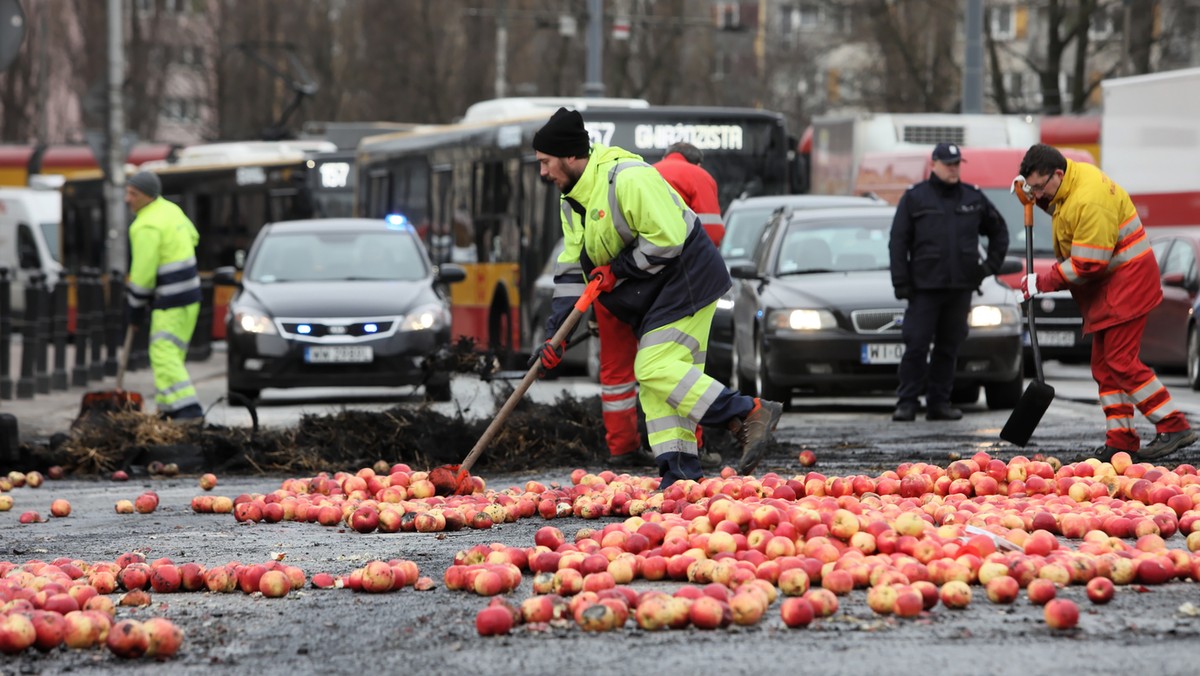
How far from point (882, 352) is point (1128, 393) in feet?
13.8

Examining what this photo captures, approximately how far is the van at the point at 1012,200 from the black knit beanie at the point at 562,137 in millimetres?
10337

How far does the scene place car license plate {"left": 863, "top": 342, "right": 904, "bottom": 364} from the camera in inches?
584

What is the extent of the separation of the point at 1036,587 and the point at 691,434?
3445 millimetres

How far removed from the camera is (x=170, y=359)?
1444 cm

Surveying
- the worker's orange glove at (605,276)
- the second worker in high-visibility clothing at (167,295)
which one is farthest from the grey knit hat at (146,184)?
the worker's orange glove at (605,276)

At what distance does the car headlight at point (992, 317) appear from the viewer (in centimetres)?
1503

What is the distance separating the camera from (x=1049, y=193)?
422 inches

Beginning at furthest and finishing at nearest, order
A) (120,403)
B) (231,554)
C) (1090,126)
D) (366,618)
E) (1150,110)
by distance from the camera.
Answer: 1. (1090,126)
2. (1150,110)
3. (120,403)
4. (231,554)
5. (366,618)

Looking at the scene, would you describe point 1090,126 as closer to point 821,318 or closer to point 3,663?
point 821,318

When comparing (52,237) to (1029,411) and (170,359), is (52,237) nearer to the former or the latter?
(170,359)

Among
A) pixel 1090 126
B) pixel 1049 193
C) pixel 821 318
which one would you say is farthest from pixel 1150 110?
pixel 1049 193

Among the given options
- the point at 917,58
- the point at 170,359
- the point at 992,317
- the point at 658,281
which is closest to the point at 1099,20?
the point at 917,58

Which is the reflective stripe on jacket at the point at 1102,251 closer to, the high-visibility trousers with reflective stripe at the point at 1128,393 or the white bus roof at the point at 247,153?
the high-visibility trousers with reflective stripe at the point at 1128,393

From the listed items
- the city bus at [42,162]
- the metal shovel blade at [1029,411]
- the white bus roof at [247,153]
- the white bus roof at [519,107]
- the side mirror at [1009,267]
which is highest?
the white bus roof at [519,107]
